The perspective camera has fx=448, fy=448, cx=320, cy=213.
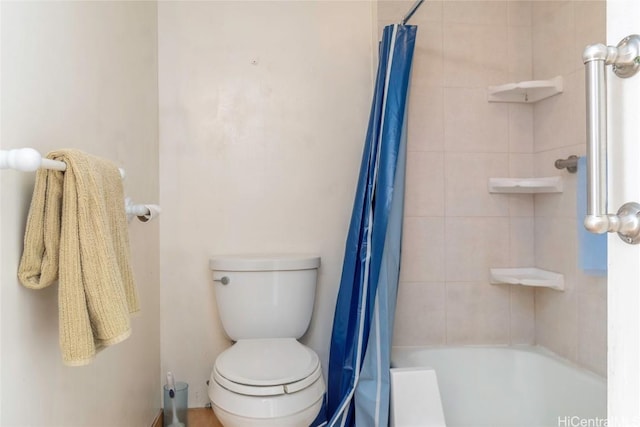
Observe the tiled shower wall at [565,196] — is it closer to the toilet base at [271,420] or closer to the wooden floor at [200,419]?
the toilet base at [271,420]

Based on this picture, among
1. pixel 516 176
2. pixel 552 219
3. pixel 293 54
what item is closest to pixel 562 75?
pixel 516 176

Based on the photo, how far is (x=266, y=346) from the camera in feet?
5.60

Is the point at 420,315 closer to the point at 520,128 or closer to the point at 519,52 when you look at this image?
the point at 520,128

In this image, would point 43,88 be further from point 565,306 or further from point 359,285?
point 565,306

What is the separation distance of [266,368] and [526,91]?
1.59 m

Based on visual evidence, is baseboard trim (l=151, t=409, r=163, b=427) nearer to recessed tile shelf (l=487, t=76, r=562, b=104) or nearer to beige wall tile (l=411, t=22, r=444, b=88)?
beige wall tile (l=411, t=22, r=444, b=88)

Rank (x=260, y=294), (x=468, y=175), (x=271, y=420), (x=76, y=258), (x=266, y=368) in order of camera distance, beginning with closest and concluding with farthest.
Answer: (x=76, y=258) < (x=271, y=420) < (x=266, y=368) < (x=260, y=294) < (x=468, y=175)

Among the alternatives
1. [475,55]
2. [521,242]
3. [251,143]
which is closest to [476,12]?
[475,55]

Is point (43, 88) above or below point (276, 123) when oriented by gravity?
below

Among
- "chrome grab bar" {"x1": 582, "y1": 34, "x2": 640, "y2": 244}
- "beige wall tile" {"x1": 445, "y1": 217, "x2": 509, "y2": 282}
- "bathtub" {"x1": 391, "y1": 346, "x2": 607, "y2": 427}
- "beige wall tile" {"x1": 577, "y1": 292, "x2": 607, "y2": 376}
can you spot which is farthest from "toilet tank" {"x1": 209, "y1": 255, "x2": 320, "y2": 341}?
"chrome grab bar" {"x1": 582, "y1": 34, "x2": 640, "y2": 244}

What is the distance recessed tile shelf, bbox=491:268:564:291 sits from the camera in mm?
1863

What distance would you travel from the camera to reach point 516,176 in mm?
2082

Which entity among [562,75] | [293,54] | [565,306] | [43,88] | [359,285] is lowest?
[565,306]

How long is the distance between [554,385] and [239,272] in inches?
53.0
